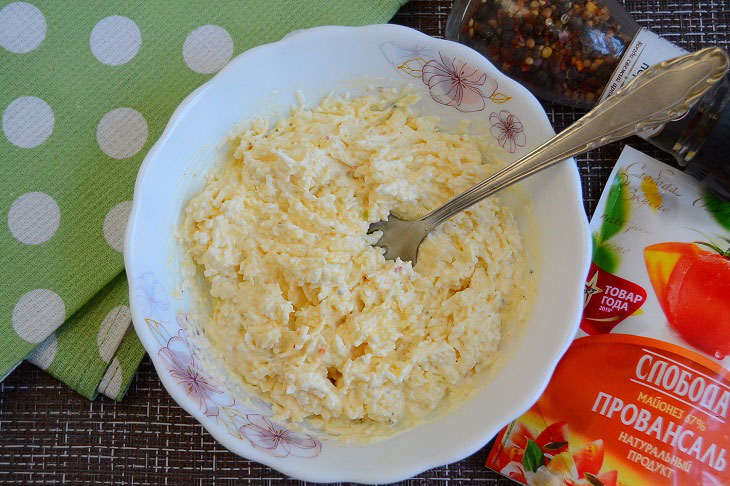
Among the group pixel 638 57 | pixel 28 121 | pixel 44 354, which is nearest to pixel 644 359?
pixel 638 57

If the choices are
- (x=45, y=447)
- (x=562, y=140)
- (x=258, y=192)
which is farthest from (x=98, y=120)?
(x=562, y=140)

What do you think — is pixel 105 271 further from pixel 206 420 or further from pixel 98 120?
pixel 206 420

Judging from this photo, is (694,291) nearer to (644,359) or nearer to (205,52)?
(644,359)

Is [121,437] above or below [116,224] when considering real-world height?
below

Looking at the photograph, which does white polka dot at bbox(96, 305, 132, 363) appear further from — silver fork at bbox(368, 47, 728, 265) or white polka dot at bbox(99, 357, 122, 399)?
silver fork at bbox(368, 47, 728, 265)

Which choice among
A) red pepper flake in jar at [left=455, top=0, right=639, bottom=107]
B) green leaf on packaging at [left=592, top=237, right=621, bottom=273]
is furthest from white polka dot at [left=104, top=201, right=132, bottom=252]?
green leaf on packaging at [left=592, top=237, right=621, bottom=273]

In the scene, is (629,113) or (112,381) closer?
(629,113)
